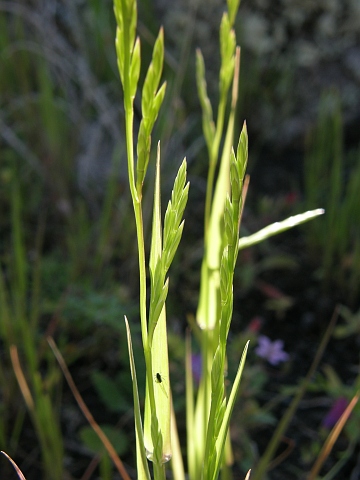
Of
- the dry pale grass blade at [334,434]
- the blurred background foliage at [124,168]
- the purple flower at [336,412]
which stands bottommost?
the dry pale grass blade at [334,434]

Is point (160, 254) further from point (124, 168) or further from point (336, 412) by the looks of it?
point (124, 168)

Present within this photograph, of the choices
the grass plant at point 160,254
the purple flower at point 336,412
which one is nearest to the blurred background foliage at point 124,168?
the purple flower at point 336,412

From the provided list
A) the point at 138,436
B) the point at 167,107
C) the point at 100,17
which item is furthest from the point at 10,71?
the point at 138,436

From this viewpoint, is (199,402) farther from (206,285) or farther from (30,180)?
(30,180)

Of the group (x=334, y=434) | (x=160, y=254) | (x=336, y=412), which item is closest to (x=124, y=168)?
(x=336, y=412)

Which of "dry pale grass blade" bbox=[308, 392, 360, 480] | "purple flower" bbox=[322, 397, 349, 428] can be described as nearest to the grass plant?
"dry pale grass blade" bbox=[308, 392, 360, 480]

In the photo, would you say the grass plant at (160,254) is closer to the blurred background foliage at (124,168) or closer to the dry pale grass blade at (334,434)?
the dry pale grass blade at (334,434)

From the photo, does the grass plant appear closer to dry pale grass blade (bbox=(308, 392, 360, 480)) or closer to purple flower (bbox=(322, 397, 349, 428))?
dry pale grass blade (bbox=(308, 392, 360, 480))

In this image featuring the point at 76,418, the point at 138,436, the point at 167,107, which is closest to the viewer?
the point at 138,436
